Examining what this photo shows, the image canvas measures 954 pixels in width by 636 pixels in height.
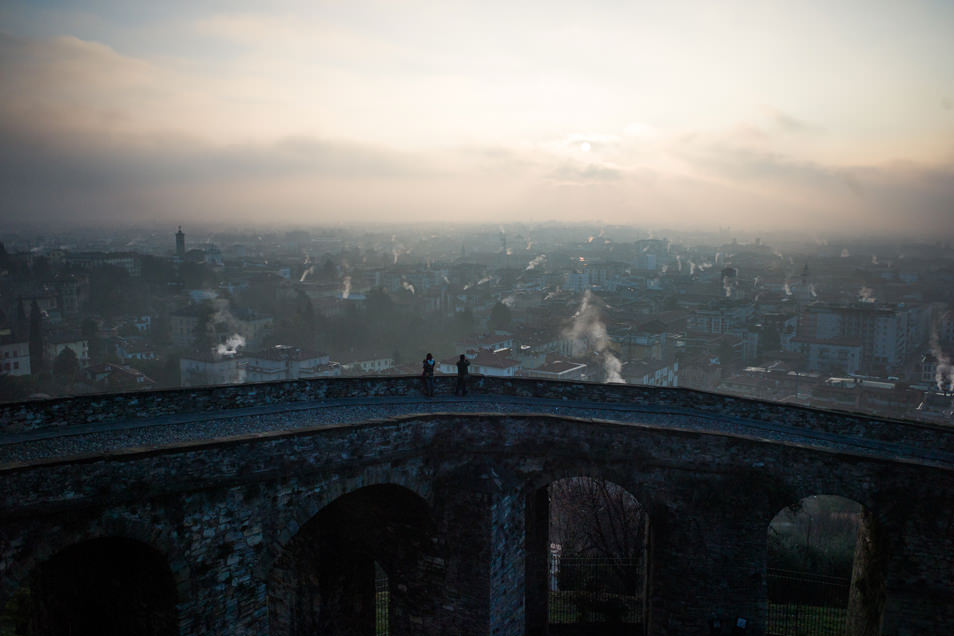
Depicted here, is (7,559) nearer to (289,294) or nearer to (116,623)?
(116,623)

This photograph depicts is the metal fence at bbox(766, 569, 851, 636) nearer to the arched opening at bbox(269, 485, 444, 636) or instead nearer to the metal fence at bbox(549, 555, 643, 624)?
the metal fence at bbox(549, 555, 643, 624)

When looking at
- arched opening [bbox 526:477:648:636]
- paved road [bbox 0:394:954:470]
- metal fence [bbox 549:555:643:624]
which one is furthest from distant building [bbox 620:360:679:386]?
paved road [bbox 0:394:954:470]

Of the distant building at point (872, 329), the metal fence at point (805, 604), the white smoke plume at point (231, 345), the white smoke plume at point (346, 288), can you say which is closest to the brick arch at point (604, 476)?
the metal fence at point (805, 604)

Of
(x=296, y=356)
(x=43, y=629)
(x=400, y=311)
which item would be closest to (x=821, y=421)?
(x=43, y=629)

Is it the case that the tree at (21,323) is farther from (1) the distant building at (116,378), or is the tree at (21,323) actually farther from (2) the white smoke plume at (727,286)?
(2) the white smoke plume at (727,286)

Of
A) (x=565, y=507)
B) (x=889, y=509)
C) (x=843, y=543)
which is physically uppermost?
(x=889, y=509)
